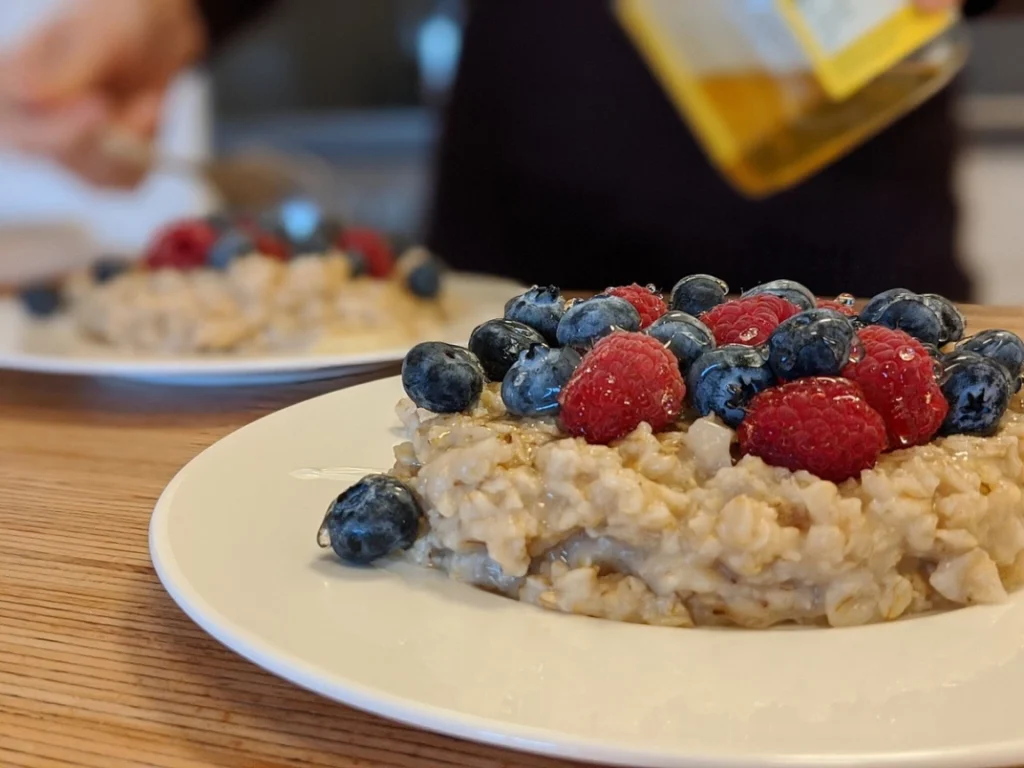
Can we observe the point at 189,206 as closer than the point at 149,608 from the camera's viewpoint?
No

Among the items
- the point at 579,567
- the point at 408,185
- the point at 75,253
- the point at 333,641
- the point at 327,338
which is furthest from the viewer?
the point at 408,185

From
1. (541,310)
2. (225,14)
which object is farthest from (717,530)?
(225,14)

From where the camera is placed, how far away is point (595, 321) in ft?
2.84

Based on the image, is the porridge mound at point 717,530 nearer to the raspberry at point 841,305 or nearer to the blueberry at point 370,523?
the blueberry at point 370,523

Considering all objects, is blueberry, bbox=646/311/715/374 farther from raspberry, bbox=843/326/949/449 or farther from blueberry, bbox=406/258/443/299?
blueberry, bbox=406/258/443/299

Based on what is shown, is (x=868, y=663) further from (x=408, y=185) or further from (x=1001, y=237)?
(x=408, y=185)

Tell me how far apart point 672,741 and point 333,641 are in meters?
0.21

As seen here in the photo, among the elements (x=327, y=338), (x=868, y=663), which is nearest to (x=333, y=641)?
(x=868, y=663)

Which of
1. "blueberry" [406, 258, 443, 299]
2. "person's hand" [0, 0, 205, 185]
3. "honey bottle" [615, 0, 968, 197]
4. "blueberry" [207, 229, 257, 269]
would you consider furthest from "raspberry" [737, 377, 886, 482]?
"person's hand" [0, 0, 205, 185]

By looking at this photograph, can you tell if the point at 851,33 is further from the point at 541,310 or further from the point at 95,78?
the point at 95,78

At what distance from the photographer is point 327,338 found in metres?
1.65

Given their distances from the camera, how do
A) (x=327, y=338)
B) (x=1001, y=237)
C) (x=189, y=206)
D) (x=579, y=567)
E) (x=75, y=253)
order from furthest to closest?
(x=189, y=206) → (x=75, y=253) → (x=1001, y=237) → (x=327, y=338) → (x=579, y=567)

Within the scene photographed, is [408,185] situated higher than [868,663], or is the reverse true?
[868,663]

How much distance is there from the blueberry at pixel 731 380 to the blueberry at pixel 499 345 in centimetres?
16
